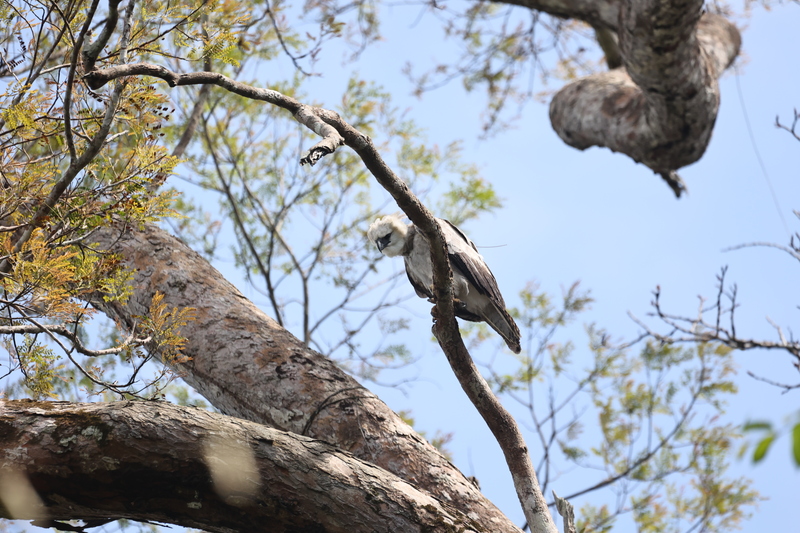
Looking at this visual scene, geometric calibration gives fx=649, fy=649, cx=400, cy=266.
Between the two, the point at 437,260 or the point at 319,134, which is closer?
the point at 319,134

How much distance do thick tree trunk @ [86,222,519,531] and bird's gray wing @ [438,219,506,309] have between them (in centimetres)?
139

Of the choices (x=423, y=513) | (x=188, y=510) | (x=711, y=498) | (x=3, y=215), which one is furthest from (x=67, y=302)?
(x=711, y=498)

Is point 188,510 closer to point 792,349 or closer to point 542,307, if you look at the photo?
point 792,349

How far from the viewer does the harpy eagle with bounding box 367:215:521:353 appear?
473 centimetres

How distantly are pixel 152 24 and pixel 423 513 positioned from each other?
93.9 inches

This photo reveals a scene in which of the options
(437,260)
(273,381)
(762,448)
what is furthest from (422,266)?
(762,448)

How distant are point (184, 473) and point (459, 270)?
2.74 metres

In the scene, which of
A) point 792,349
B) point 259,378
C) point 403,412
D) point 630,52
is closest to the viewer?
point 259,378

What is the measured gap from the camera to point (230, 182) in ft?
24.7

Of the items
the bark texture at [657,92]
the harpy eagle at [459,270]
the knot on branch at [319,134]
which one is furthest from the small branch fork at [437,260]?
the bark texture at [657,92]

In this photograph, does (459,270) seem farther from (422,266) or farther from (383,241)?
(383,241)

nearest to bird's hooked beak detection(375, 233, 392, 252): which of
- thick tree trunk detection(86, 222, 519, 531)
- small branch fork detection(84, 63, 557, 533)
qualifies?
thick tree trunk detection(86, 222, 519, 531)

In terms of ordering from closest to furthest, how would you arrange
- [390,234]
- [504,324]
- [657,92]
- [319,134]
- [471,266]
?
[319,134]
[471,266]
[504,324]
[657,92]
[390,234]

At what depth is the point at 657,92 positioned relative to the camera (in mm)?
5098
